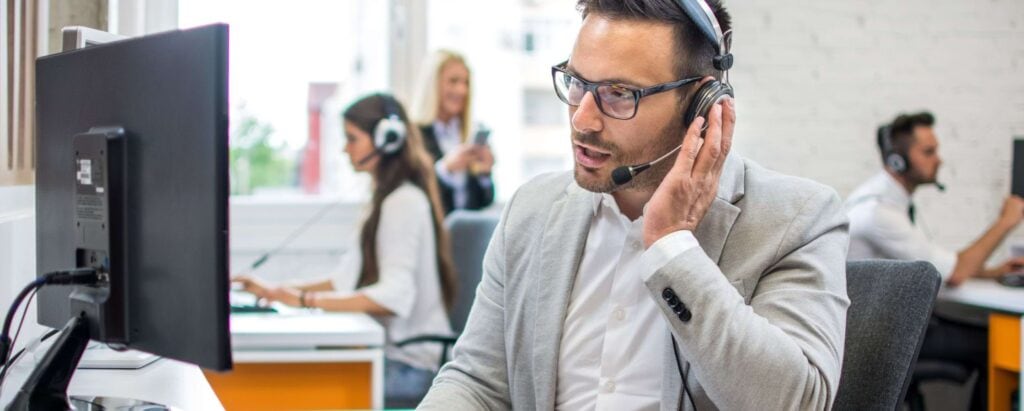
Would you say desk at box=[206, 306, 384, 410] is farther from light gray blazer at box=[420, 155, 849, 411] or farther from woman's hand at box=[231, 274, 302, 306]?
light gray blazer at box=[420, 155, 849, 411]

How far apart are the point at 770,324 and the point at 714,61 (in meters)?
0.37

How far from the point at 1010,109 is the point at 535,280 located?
396 cm

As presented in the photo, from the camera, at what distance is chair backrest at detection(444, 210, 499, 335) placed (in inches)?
127

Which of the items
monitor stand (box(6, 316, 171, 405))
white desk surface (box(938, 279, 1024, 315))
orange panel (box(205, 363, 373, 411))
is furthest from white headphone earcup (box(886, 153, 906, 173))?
monitor stand (box(6, 316, 171, 405))

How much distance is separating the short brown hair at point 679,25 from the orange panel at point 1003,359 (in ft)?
7.83

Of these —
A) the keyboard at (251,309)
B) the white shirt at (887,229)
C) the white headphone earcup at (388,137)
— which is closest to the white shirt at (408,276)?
the white headphone earcup at (388,137)

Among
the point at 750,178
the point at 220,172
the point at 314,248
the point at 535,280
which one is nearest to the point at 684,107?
the point at 750,178

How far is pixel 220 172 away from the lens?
1.02 metres

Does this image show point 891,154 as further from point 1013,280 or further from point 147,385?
point 147,385

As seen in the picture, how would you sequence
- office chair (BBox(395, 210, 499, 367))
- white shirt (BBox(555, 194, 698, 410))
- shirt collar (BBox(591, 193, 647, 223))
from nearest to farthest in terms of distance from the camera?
white shirt (BBox(555, 194, 698, 410)) → shirt collar (BBox(591, 193, 647, 223)) → office chair (BBox(395, 210, 499, 367))

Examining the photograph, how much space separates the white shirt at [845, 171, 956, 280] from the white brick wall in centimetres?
73

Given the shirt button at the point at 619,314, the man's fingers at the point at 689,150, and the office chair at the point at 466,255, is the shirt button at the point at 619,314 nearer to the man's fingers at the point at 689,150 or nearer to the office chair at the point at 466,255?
the man's fingers at the point at 689,150

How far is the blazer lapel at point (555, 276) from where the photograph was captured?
1437 millimetres

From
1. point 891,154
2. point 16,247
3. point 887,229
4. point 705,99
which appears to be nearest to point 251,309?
point 16,247
